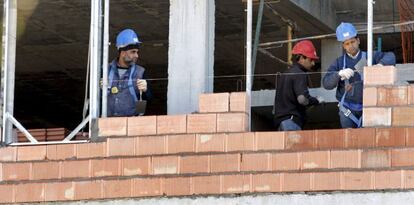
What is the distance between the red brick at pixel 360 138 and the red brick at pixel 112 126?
2.13 m

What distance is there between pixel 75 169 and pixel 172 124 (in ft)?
3.29

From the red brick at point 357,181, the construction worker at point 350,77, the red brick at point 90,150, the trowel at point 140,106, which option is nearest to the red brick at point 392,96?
the construction worker at point 350,77

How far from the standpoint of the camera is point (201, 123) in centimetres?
1198

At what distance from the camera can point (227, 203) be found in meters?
11.5

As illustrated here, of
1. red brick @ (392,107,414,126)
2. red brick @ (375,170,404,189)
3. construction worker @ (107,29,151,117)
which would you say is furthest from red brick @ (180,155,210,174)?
red brick @ (392,107,414,126)

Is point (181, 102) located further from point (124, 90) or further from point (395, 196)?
point (395, 196)

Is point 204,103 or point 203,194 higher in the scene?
point 204,103

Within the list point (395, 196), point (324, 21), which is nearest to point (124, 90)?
point (395, 196)

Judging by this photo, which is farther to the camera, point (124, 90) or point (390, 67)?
point (124, 90)

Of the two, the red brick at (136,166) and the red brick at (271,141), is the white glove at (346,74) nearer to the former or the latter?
the red brick at (271,141)

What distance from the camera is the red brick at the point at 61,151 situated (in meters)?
12.3

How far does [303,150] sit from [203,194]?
96 cm

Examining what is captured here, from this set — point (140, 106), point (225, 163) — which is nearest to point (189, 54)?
point (140, 106)

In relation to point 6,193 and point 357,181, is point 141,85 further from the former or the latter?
point 357,181
